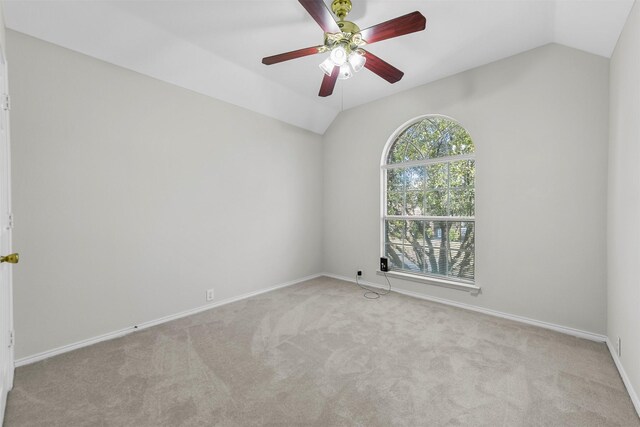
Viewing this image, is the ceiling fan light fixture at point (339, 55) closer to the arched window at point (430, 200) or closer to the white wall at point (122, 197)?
the white wall at point (122, 197)

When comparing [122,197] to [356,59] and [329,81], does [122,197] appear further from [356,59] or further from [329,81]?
[356,59]

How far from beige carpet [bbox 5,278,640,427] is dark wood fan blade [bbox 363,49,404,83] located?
2.30 meters

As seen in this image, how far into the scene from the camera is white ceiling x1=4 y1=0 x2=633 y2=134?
204cm

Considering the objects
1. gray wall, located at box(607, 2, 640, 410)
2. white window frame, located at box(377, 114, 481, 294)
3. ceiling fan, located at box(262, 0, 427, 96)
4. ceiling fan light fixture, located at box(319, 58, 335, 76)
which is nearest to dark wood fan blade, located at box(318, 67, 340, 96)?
ceiling fan, located at box(262, 0, 427, 96)

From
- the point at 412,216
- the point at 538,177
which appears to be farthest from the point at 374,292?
the point at 538,177

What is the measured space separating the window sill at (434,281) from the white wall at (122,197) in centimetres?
170

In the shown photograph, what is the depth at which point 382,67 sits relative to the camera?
2240 millimetres

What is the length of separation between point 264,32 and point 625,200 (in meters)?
3.03

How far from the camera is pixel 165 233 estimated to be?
2793mm

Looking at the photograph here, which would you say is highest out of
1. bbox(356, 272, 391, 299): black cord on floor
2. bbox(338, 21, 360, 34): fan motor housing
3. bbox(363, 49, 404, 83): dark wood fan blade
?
bbox(338, 21, 360, 34): fan motor housing

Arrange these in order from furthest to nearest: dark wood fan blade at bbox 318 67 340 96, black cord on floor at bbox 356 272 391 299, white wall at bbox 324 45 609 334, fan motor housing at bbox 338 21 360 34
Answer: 1. black cord on floor at bbox 356 272 391 299
2. white wall at bbox 324 45 609 334
3. dark wood fan blade at bbox 318 67 340 96
4. fan motor housing at bbox 338 21 360 34

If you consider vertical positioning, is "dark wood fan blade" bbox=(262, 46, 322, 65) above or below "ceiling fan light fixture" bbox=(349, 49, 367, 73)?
above

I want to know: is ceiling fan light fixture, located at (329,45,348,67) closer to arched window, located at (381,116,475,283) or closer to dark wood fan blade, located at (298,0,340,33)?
dark wood fan blade, located at (298,0,340,33)

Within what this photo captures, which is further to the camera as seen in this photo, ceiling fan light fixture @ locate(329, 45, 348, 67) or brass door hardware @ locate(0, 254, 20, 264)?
ceiling fan light fixture @ locate(329, 45, 348, 67)
